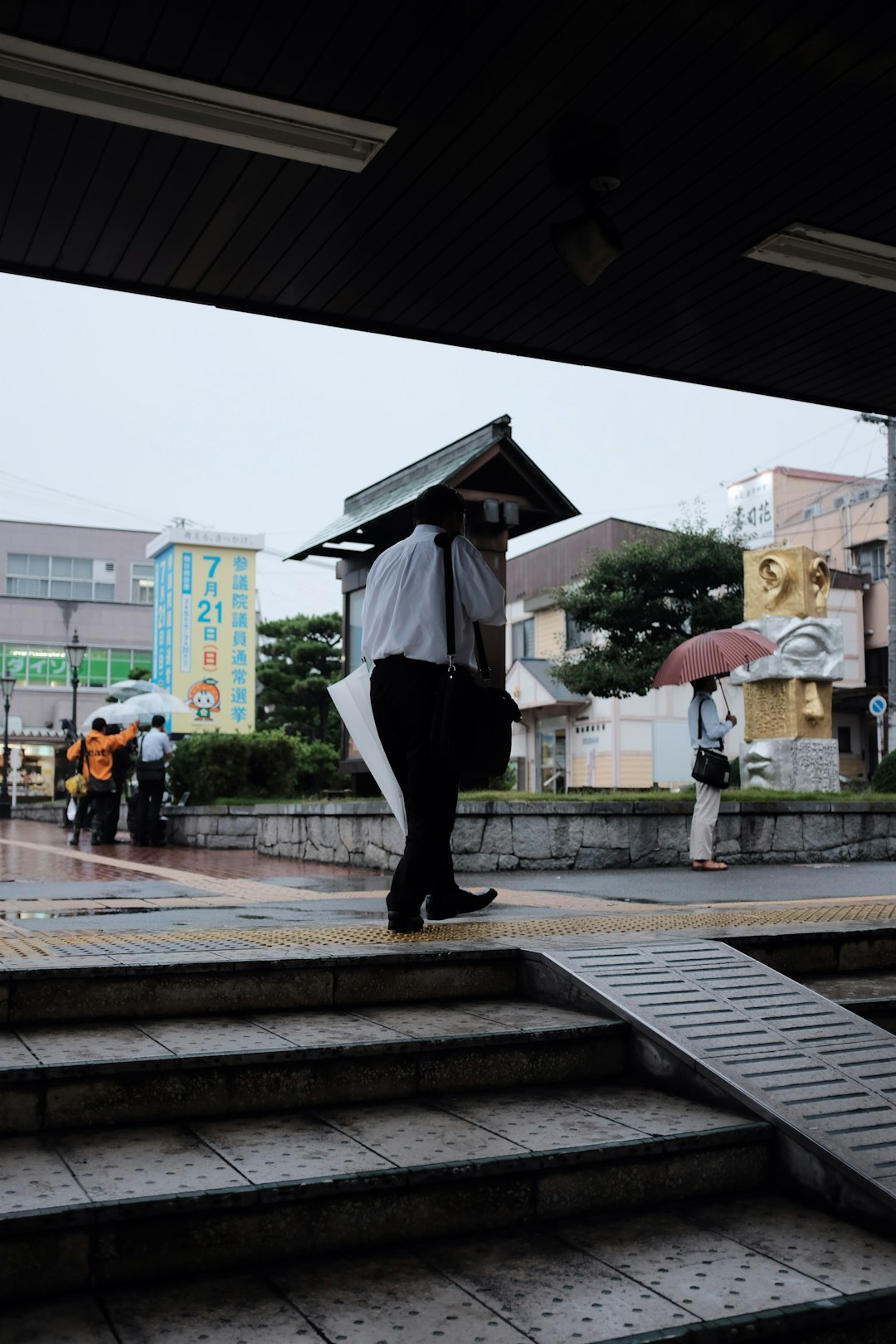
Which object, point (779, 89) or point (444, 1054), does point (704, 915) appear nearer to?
point (444, 1054)

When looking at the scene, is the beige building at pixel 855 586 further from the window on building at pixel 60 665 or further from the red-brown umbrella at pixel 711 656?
the window on building at pixel 60 665

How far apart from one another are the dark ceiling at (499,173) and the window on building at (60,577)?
5528 centimetres

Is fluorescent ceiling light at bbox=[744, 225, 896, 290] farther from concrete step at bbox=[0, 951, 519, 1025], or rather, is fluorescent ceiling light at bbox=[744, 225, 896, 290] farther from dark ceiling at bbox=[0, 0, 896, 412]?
concrete step at bbox=[0, 951, 519, 1025]

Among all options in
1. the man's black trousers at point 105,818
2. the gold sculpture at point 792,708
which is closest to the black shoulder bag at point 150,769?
the man's black trousers at point 105,818

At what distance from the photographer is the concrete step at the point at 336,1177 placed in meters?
2.53

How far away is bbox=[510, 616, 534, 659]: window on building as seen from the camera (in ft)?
151

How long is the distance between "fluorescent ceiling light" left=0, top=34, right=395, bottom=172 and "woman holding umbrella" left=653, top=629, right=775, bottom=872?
657 centimetres

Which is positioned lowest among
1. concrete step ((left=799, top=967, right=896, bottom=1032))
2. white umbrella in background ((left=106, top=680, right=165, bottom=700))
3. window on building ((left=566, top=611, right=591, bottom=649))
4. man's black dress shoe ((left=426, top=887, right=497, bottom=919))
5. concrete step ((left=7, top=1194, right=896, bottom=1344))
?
concrete step ((left=7, top=1194, right=896, bottom=1344))

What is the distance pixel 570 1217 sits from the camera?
3.00 meters

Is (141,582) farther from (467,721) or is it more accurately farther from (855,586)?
(467,721)

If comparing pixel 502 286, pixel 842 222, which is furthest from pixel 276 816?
pixel 842 222

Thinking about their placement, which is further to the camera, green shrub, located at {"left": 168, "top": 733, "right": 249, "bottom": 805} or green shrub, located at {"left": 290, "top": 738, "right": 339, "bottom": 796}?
green shrub, located at {"left": 290, "top": 738, "right": 339, "bottom": 796}

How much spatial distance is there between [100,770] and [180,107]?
42.8 ft

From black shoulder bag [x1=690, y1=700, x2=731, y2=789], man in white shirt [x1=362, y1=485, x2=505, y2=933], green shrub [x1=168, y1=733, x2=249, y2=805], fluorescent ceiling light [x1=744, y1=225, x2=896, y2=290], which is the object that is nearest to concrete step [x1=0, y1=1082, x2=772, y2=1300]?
man in white shirt [x1=362, y1=485, x2=505, y2=933]
